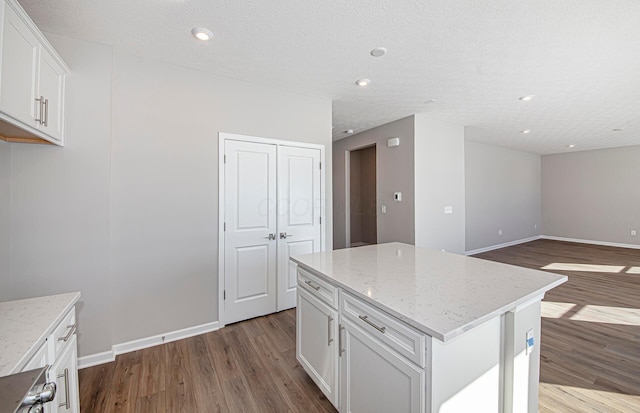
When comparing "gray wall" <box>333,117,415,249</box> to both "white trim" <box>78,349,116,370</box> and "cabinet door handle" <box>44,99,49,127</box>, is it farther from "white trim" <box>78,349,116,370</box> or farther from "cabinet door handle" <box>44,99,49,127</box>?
"cabinet door handle" <box>44,99,49,127</box>

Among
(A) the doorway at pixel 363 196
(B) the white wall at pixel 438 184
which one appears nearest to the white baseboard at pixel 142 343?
(B) the white wall at pixel 438 184

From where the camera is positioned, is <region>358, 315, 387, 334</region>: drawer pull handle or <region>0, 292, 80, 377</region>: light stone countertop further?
<region>358, 315, 387, 334</region>: drawer pull handle

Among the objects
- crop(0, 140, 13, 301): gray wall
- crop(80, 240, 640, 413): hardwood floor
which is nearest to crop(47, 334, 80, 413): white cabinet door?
crop(80, 240, 640, 413): hardwood floor

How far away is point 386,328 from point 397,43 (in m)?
2.21

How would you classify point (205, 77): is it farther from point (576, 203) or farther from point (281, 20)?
point (576, 203)

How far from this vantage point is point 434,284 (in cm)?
146

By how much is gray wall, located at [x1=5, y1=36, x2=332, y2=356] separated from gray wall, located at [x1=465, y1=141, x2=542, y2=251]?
17.9 ft

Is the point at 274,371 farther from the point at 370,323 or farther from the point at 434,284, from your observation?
the point at 434,284

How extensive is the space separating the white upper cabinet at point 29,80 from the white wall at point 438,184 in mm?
4147

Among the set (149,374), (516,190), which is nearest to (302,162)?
(149,374)

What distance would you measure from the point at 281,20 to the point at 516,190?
7.98 m

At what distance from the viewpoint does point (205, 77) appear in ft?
8.96

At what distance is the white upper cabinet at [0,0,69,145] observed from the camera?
139cm

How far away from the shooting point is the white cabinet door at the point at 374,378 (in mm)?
1095
